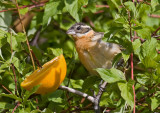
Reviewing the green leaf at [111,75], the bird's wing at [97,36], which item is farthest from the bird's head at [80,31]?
the green leaf at [111,75]

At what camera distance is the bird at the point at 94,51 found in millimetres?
3934

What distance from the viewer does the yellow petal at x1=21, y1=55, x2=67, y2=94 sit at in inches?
105

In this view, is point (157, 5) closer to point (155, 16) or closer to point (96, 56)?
point (96, 56)

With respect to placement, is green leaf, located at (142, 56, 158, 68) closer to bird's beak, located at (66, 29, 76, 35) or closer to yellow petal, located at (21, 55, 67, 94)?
yellow petal, located at (21, 55, 67, 94)

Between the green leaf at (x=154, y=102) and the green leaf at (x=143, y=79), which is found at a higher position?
the green leaf at (x=143, y=79)

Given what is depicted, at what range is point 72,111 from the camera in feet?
10.6

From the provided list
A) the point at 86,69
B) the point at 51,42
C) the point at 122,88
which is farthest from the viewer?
the point at 51,42

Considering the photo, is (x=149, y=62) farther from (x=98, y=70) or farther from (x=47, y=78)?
(x=47, y=78)

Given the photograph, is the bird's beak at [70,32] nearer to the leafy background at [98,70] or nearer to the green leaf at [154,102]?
the leafy background at [98,70]

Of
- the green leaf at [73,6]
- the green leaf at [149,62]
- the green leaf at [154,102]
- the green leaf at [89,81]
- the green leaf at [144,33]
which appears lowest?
the green leaf at [154,102]

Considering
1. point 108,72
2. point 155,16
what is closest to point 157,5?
point 108,72

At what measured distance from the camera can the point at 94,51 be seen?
13.0ft

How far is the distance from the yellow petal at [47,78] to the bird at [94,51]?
1160 millimetres

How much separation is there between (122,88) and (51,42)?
8.44 ft
